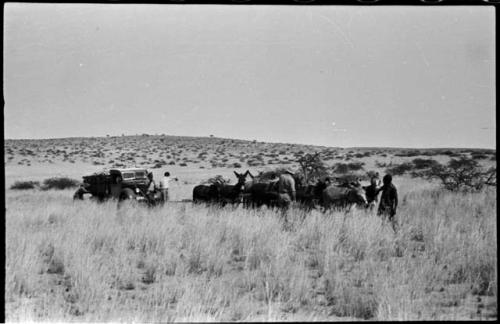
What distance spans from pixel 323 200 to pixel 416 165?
24.5 metres

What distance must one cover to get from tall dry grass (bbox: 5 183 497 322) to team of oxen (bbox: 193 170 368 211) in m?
0.75

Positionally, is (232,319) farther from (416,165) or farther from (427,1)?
(416,165)

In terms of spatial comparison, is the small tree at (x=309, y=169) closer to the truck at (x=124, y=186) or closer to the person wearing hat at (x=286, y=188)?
the person wearing hat at (x=286, y=188)

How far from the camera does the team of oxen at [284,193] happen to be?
1260 centimetres

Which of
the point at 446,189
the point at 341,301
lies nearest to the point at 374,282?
the point at 341,301

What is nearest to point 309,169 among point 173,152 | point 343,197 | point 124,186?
point 343,197

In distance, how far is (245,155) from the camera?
57719 millimetres

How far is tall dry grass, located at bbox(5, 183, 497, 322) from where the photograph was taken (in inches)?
282

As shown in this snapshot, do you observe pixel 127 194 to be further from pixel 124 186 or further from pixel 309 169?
pixel 309 169

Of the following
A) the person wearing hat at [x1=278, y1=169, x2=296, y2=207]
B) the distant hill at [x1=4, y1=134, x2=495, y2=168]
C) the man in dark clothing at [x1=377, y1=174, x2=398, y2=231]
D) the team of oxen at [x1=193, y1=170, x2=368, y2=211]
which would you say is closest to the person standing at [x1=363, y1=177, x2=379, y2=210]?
the team of oxen at [x1=193, y1=170, x2=368, y2=211]

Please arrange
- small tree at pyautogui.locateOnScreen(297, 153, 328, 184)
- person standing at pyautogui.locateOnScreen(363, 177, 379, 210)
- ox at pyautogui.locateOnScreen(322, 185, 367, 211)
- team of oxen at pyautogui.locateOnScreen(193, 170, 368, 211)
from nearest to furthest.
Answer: team of oxen at pyautogui.locateOnScreen(193, 170, 368, 211)
person standing at pyautogui.locateOnScreen(363, 177, 379, 210)
ox at pyautogui.locateOnScreen(322, 185, 367, 211)
small tree at pyautogui.locateOnScreen(297, 153, 328, 184)

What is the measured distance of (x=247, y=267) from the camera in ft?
29.5

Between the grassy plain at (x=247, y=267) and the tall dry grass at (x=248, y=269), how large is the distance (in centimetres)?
3

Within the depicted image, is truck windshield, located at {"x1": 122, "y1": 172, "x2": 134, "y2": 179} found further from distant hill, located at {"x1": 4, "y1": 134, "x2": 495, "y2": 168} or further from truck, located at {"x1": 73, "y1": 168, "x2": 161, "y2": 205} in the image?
distant hill, located at {"x1": 4, "y1": 134, "x2": 495, "y2": 168}
